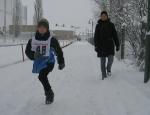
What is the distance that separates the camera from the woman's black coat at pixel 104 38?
35.2ft

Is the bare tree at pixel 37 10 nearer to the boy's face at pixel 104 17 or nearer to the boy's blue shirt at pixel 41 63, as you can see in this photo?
the boy's face at pixel 104 17

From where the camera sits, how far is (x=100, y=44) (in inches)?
426

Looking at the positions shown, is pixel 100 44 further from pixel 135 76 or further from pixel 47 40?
pixel 47 40

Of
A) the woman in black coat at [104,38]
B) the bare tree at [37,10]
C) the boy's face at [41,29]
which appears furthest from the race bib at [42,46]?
the bare tree at [37,10]

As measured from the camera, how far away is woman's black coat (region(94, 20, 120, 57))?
1073 cm

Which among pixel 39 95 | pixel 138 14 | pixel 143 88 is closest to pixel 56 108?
pixel 39 95

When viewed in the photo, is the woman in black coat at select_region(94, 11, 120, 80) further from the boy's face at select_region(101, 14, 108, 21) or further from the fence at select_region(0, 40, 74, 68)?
the fence at select_region(0, 40, 74, 68)

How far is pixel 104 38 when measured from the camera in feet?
35.4

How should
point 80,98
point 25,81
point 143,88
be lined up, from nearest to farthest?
point 80,98
point 143,88
point 25,81

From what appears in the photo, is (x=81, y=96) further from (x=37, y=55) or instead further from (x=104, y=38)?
(x=104, y=38)

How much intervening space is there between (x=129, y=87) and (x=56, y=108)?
8.17 feet

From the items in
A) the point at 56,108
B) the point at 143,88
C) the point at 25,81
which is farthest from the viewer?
the point at 25,81

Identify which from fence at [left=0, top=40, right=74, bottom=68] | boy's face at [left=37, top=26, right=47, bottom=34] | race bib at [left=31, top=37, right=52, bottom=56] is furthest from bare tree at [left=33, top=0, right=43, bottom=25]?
boy's face at [left=37, top=26, right=47, bottom=34]

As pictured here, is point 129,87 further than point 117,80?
No
